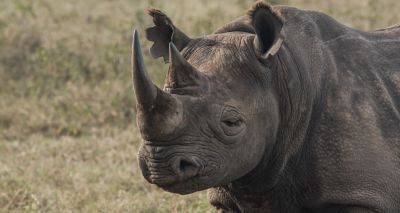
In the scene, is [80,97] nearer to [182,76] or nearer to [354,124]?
[354,124]

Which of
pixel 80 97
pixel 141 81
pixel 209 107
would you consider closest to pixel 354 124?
pixel 209 107

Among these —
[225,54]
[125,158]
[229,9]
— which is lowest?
[229,9]

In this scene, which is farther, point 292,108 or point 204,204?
point 204,204

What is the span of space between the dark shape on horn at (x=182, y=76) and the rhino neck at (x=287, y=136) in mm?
585

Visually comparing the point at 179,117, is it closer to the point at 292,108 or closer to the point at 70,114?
the point at 292,108

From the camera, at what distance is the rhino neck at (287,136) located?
4945mm

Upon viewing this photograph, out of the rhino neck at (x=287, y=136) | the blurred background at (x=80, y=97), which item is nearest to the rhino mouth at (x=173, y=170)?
the rhino neck at (x=287, y=136)

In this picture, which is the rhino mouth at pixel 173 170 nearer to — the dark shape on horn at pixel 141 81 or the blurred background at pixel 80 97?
the dark shape on horn at pixel 141 81

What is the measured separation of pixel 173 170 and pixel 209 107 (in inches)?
15.1

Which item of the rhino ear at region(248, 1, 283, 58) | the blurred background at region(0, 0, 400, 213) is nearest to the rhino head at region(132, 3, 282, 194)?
the rhino ear at region(248, 1, 283, 58)

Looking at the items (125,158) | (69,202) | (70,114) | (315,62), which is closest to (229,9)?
(70,114)

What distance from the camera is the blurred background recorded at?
7.15 meters

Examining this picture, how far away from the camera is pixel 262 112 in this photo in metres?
4.76

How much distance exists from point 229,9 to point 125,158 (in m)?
6.01
